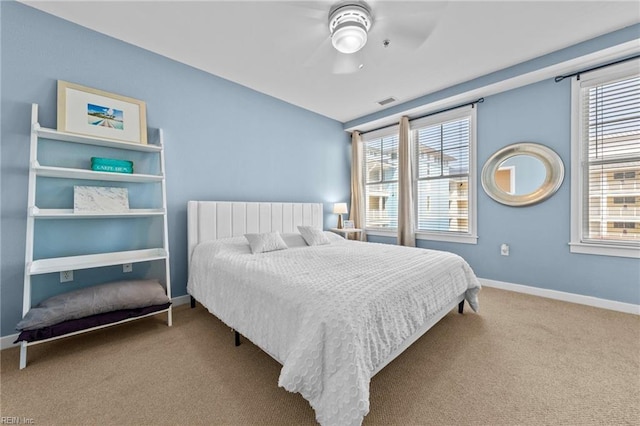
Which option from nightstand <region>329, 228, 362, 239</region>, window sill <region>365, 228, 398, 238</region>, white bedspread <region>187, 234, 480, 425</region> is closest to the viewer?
white bedspread <region>187, 234, 480, 425</region>

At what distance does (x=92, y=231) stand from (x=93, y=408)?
160cm

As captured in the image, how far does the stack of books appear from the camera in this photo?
7.12 feet

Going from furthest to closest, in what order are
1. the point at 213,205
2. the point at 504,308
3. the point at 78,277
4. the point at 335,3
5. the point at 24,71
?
the point at 213,205 < the point at 504,308 < the point at 78,277 < the point at 24,71 < the point at 335,3

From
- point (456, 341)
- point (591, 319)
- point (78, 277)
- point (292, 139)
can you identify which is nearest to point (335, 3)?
point (292, 139)

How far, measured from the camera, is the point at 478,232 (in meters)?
3.54

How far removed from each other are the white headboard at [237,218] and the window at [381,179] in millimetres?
1529

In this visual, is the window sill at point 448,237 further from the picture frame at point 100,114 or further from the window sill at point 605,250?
the picture frame at point 100,114

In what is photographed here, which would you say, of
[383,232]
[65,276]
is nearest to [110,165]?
[65,276]

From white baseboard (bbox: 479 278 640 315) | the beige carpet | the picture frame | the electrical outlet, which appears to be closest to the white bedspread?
the beige carpet

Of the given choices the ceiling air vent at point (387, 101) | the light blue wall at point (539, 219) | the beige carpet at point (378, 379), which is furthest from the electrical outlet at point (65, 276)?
the light blue wall at point (539, 219)

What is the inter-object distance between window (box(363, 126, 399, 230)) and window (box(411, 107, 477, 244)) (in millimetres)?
455

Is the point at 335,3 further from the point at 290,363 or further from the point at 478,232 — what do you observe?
the point at 478,232

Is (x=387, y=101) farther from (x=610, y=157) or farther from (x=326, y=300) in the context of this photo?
(x=326, y=300)

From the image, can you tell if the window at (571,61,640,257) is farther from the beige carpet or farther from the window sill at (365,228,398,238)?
the window sill at (365,228,398,238)
